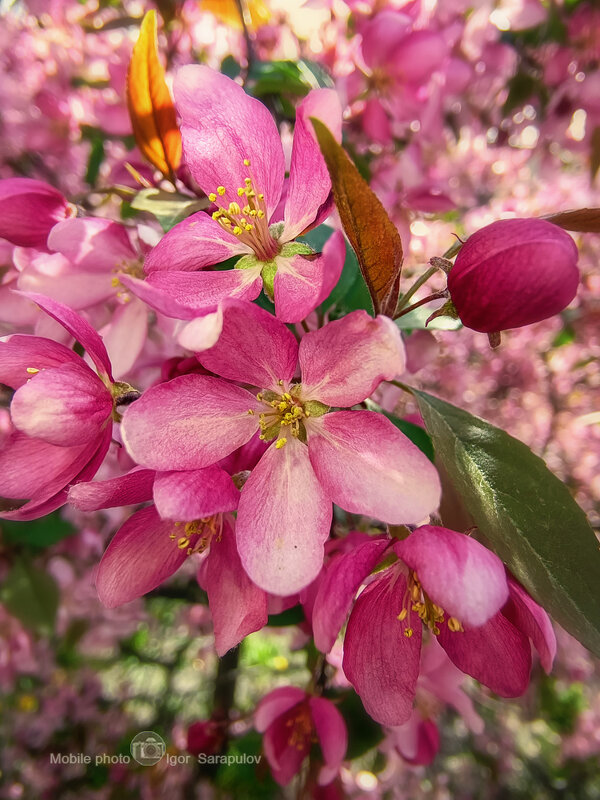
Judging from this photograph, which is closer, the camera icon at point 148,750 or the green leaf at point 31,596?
the camera icon at point 148,750

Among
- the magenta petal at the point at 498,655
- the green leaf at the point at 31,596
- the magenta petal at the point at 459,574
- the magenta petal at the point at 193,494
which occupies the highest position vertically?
the magenta petal at the point at 459,574

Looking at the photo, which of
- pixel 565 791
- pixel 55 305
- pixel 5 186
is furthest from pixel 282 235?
pixel 565 791

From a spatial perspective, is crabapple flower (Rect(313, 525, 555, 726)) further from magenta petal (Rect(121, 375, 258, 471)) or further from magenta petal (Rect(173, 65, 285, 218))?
magenta petal (Rect(173, 65, 285, 218))

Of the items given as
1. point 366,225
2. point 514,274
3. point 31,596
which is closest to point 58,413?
point 366,225

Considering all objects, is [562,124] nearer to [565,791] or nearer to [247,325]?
[247,325]

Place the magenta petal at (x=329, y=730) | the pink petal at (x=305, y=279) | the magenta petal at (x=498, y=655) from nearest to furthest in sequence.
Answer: the pink petal at (x=305, y=279)
the magenta petal at (x=498, y=655)
the magenta petal at (x=329, y=730)

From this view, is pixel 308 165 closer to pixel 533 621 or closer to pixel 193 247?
pixel 193 247

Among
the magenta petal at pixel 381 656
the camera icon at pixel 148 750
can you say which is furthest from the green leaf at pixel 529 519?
the camera icon at pixel 148 750

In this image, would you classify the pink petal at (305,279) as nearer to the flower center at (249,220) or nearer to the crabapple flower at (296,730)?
the flower center at (249,220)

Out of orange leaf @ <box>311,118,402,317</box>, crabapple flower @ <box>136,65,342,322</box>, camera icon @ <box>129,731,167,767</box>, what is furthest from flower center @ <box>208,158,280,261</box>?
camera icon @ <box>129,731,167,767</box>
